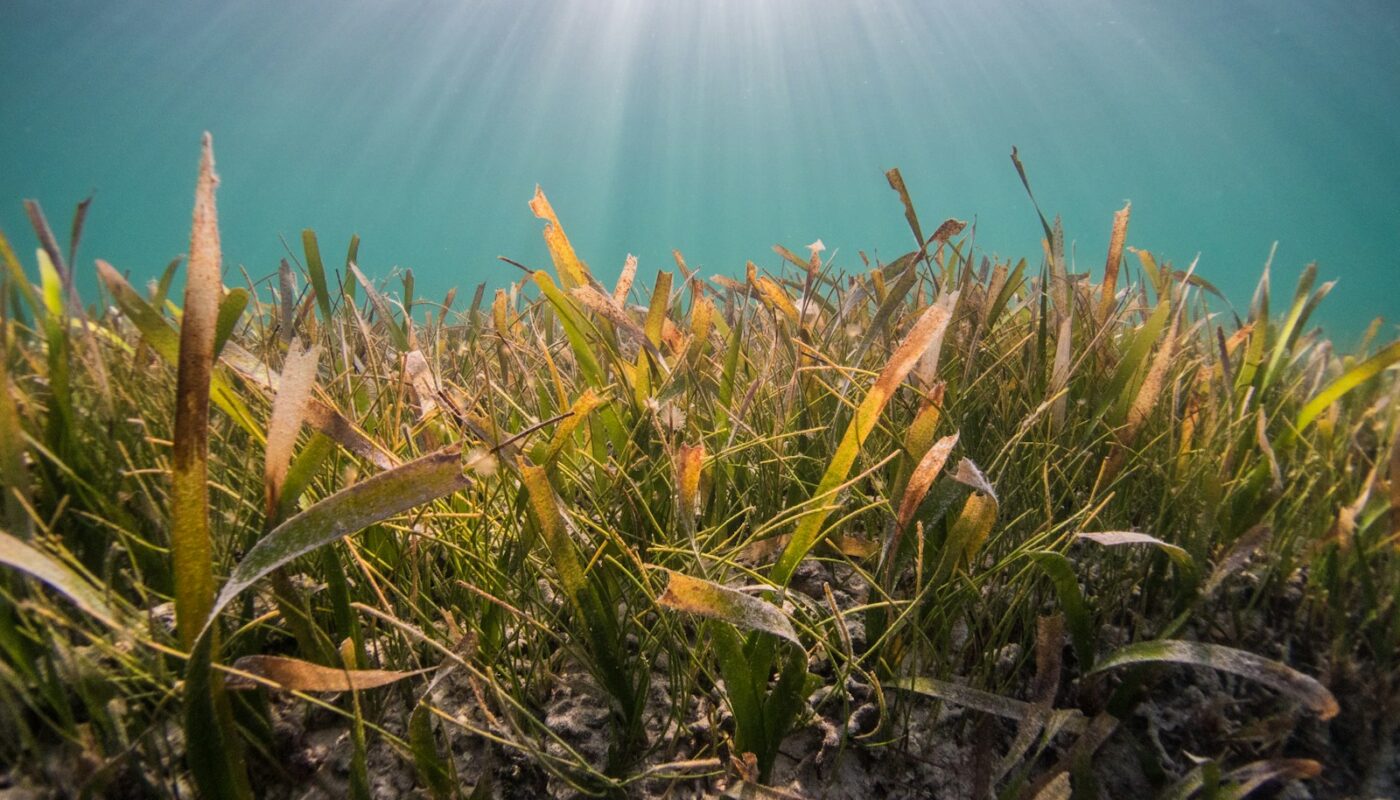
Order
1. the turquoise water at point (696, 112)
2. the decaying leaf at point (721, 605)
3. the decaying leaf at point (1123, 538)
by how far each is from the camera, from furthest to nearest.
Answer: the turquoise water at point (696, 112) → the decaying leaf at point (1123, 538) → the decaying leaf at point (721, 605)

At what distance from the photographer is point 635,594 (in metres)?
0.67

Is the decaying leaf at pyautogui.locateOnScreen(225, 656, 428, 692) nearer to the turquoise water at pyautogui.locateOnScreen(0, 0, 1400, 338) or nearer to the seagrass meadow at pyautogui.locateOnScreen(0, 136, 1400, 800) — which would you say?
the seagrass meadow at pyautogui.locateOnScreen(0, 136, 1400, 800)

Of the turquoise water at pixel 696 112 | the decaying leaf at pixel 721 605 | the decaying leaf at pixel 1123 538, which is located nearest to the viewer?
the decaying leaf at pixel 721 605

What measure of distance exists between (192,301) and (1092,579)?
1063 mm

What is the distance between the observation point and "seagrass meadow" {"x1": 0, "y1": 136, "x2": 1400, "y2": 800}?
0.52 m

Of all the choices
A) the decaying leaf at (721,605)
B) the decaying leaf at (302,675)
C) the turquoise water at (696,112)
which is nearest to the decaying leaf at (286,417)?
the decaying leaf at (302,675)

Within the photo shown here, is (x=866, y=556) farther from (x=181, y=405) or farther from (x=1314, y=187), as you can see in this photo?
(x=1314, y=187)

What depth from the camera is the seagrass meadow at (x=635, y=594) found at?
52 cm

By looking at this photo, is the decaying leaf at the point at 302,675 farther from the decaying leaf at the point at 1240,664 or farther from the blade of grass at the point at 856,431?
the decaying leaf at the point at 1240,664

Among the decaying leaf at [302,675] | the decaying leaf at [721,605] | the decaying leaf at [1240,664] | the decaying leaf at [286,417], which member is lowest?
the decaying leaf at [302,675]

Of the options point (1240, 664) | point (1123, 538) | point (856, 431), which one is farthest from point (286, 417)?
point (1240, 664)

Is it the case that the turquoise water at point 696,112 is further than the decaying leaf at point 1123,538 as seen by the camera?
Yes

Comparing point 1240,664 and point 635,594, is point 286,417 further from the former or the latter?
point 1240,664

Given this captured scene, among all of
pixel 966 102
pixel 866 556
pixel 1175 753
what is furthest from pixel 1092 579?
pixel 966 102
